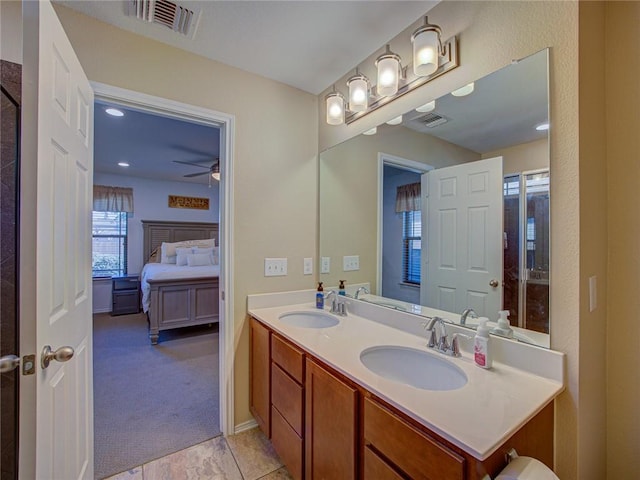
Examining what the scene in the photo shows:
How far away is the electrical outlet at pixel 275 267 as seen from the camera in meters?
2.09

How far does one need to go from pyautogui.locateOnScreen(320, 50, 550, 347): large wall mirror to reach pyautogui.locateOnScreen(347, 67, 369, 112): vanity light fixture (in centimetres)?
19

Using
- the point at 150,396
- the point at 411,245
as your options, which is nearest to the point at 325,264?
the point at 411,245

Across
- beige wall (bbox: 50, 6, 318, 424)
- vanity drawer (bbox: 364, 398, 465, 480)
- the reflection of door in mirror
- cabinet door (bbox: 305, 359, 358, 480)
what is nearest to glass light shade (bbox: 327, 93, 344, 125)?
beige wall (bbox: 50, 6, 318, 424)

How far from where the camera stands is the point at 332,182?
2256 millimetres

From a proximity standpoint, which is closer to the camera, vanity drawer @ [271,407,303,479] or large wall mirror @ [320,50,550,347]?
large wall mirror @ [320,50,550,347]

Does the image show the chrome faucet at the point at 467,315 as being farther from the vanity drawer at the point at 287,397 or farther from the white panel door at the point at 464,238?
the vanity drawer at the point at 287,397

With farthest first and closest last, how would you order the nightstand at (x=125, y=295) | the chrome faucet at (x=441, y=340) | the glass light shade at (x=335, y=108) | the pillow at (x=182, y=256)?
1. the pillow at (x=182, y=256)
2. the nightstand at (x=125, y=295)
3. the glass light shade at (x=335, y=108)
4. the chrome faucet at (x=441, y=340)

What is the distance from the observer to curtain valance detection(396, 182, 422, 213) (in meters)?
1.67

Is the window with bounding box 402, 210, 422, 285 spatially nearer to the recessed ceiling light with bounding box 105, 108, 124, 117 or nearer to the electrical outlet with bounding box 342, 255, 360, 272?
the electrical outlet with bounding box 342, 255, 360, 272

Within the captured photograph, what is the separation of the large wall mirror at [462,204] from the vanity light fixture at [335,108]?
0.61 feet

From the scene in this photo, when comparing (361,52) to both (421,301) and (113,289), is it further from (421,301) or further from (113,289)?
(113,289)

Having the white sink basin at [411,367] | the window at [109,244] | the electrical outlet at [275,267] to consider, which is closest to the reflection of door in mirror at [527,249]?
the white sink basin at [411,367]

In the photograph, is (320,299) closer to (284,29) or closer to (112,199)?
(284,29)

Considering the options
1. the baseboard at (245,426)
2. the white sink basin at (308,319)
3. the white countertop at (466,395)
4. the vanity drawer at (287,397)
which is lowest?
the baseboard at (245,426)
